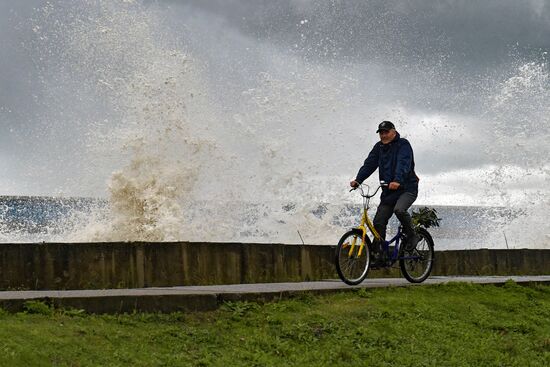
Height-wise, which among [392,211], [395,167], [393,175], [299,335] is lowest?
[299,335]

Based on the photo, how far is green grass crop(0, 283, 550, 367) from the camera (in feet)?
18.6

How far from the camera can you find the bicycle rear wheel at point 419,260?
1048cm

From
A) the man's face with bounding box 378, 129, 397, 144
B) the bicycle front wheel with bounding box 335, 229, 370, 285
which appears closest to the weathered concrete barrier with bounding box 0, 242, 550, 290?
the bicycle front wheel with bounding box 335, 229, 370, 285

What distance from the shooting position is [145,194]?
1870 centimetres

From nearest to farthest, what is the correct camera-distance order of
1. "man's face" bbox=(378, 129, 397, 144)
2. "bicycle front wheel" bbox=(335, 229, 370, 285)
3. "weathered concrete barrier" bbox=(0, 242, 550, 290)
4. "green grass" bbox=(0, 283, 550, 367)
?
"green grass" bbox=(0, 283, 550, 367)
"weathered concrete barrier" bbox=(0, 242, 550, 290)
"bicycle front wheel" bbox=(335, 229, 370, 285)
"man's face" bbox=(378, 129, 397, 144)

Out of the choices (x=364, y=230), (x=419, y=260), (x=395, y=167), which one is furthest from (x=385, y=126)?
(x=419, y=260)

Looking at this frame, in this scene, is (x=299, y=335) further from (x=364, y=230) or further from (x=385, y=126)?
(x=385, y=126)

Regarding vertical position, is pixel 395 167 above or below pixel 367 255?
above

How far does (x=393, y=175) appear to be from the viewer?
1001cm

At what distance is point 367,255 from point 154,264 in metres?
2.67

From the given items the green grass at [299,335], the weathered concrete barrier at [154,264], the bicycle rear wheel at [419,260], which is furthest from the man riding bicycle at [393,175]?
the weathered concrete barrier at [154,264]

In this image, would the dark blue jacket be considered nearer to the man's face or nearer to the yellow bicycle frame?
the man's face

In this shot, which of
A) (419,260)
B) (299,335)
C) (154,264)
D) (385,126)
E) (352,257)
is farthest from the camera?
(419,260)

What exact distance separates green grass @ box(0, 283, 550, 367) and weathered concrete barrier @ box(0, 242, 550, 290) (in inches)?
84.7
